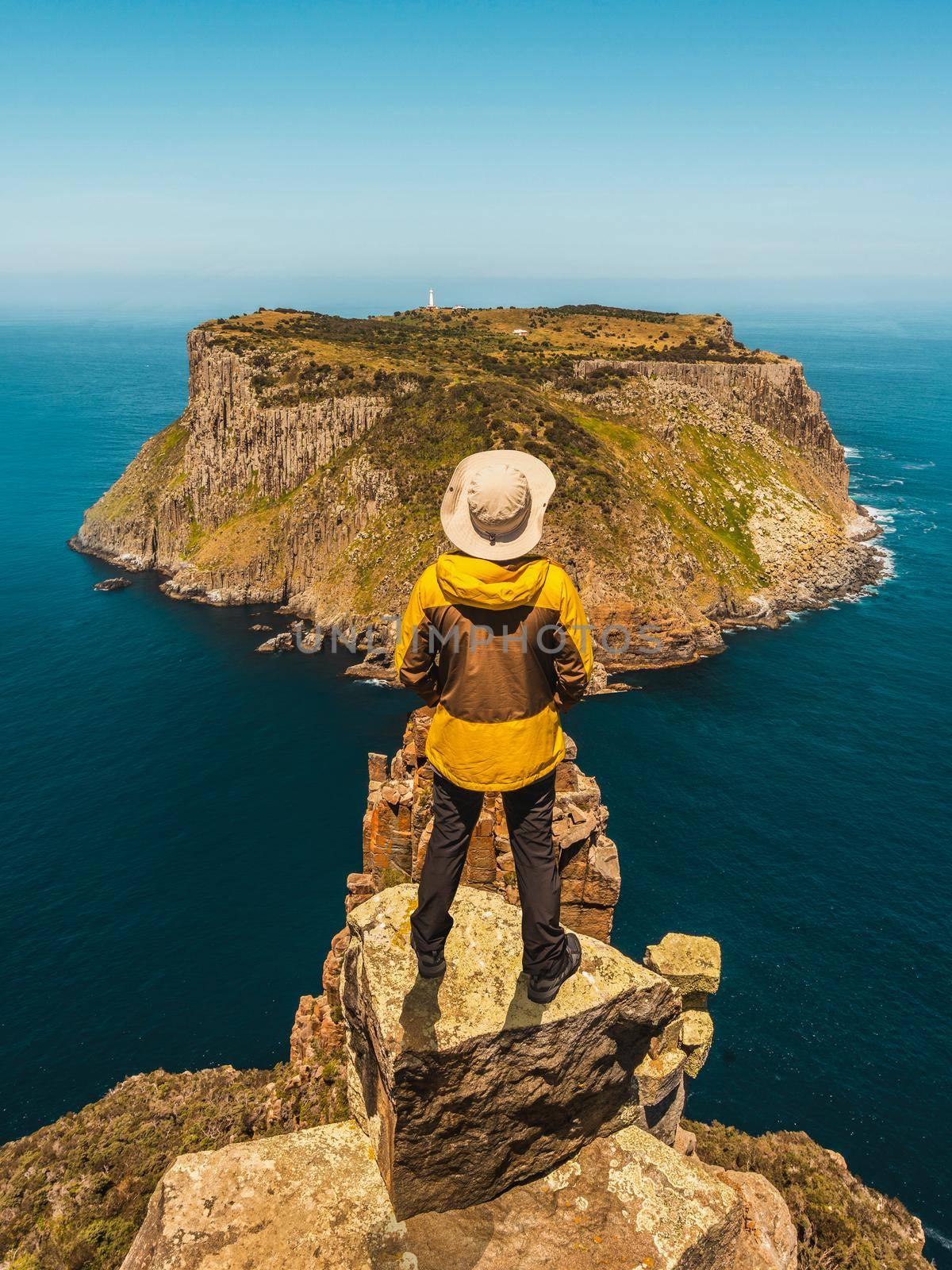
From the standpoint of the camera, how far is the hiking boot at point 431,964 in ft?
31.2

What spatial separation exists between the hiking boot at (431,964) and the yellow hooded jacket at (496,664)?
8.24 feet

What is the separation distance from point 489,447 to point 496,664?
358 ft

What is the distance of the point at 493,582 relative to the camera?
814 cm

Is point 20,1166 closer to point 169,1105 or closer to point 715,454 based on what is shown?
point 169,1105

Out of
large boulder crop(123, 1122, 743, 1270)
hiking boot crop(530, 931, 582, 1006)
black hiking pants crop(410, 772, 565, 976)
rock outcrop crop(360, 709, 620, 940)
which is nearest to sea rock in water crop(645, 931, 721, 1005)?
rock outcrop crop(360, 709, 620, 940)

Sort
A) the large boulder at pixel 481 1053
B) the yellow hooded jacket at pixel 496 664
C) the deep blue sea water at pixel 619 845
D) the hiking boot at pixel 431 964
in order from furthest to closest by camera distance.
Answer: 1. the deep blue sea water at pixel 619 845
2. the hiking boot at pixel 431 964
3. the large boulder at pixel 481 1053
4. the yellow hooded jacket at pixel 496 664

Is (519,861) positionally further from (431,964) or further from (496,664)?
(496,664)

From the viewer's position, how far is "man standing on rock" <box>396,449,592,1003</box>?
8.13 m

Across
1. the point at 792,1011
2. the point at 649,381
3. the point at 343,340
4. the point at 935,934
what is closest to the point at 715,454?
the point at 649,381

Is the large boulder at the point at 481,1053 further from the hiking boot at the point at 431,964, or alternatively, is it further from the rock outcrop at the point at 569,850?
the rock outcrop at the point at 569,850

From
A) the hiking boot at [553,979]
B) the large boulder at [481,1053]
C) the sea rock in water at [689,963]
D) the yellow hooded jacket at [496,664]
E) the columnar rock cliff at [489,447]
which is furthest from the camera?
the columnar rock cliff at [489,447]

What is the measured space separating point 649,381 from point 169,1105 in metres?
142

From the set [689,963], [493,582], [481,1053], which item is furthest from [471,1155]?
[689,963]

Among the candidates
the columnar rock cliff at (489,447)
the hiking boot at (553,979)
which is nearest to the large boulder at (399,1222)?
the hiking boot at (553,979)
